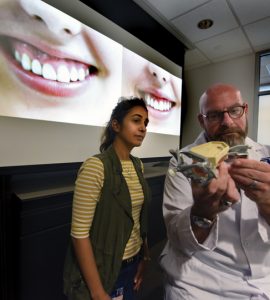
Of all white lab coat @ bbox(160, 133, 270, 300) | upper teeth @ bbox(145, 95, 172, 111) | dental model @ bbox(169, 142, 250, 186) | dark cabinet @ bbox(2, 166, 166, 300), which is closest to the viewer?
dental model @ bbox(169, 142, 250, 186)

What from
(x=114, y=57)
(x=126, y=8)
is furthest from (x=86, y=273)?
(x=126, y=8)

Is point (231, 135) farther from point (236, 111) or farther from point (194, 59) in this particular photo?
point (194, 59)

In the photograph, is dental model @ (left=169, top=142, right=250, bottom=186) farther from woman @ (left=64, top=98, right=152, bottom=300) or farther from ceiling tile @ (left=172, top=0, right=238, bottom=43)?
ceiling tile @ (left=172, top=0, right=238, bottom=43)

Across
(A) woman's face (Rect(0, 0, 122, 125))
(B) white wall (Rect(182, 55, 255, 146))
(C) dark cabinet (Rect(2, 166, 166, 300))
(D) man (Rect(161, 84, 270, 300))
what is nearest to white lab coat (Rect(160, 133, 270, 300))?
(D) man (Rect(161, 84, 270, 300))

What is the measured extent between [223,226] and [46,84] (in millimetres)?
1185

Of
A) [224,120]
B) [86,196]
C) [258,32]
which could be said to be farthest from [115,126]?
[258,32]

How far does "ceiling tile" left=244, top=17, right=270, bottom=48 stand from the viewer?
194cm

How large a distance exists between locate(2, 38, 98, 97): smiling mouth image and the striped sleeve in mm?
727

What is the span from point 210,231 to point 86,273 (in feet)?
1.55

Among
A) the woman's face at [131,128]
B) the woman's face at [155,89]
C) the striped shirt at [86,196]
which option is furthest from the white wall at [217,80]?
the striped shirt at [86,196]

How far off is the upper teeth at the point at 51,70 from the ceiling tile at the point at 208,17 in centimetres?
121

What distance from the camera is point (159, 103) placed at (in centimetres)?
199

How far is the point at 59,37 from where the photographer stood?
1.17m

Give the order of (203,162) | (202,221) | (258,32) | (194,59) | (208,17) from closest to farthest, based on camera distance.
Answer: (203,162)
(202,221)
(208,17)
(258,32)
(194,59)
